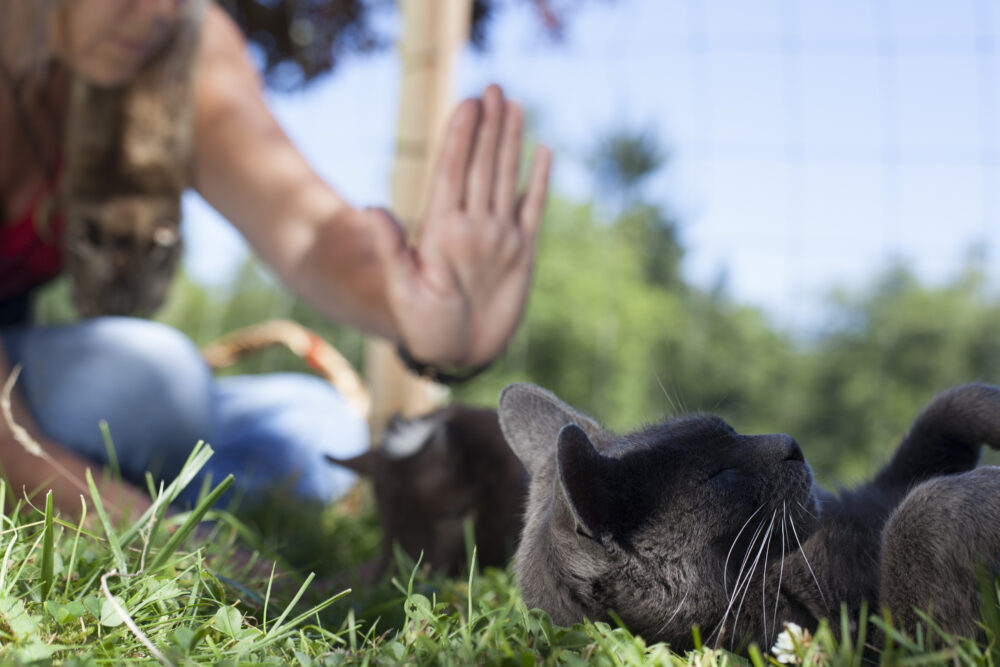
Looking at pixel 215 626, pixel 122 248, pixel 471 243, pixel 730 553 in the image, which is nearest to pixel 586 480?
A: pixel 730 553

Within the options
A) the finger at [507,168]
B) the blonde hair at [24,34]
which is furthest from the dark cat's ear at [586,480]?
the blonde hair at [24,34]

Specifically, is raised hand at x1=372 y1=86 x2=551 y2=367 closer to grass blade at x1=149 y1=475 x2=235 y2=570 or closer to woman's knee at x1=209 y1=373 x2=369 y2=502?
grass blade at x1=149 y1=475 x2=235 y2=570

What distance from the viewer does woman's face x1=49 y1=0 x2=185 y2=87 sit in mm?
2230

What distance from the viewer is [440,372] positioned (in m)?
2.28

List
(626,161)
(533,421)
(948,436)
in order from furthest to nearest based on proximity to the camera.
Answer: (626,161), (948,436), (533,421)

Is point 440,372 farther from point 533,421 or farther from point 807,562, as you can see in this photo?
point 807,562

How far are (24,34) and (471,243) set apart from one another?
4.63ft

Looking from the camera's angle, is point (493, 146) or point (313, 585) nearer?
point (313, 585)

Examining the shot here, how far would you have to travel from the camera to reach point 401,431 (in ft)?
8.54

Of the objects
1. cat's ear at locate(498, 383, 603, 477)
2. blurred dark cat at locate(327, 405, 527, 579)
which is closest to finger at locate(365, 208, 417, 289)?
blurred dark cat at locate(327, 405, 527, 579)

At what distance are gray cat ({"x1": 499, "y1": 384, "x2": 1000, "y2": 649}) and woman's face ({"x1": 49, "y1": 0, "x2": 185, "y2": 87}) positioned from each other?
1.71m

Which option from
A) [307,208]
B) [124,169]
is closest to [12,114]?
[124,169]

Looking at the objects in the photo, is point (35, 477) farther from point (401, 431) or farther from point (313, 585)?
point (401, 431)

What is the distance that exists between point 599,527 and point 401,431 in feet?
4.88
